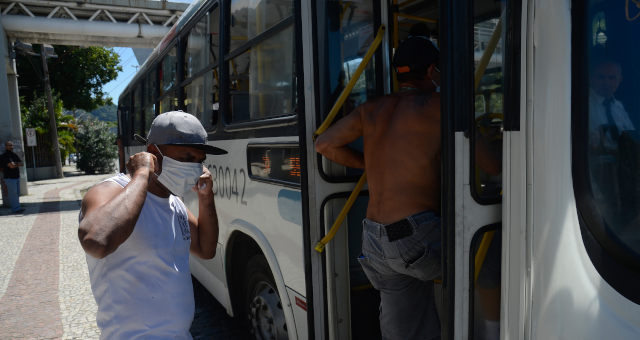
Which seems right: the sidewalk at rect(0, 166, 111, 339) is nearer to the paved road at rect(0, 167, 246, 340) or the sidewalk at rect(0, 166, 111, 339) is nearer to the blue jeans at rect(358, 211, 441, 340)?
the paved road at rect(0, 167, 246, 340)

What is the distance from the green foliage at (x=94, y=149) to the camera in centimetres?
2964

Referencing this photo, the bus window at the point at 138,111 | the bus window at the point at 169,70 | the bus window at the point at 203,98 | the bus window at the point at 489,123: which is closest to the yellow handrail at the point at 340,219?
the bus window at the point at 489,123

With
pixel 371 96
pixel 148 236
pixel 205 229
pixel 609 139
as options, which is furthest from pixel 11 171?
pixel 609 139

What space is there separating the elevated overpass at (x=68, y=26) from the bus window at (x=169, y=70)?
11.7 meters

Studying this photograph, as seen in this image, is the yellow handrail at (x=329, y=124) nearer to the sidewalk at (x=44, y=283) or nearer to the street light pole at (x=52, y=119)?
the sidewalk at (x=44, y=283)

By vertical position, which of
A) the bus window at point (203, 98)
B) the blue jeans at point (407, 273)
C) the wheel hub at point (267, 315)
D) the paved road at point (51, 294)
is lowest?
the paved road at point (51, 294)

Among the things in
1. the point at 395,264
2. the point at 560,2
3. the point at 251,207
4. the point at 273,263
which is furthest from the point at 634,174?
the point at 251,207

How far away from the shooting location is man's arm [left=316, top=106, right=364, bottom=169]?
2.24 metres

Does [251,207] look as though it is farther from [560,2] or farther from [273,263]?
[560,2]

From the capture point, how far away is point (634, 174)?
4.25 feet

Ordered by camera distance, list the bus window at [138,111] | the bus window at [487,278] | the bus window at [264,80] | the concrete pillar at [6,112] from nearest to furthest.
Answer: the bus window at [487,278], the bus window at [264,80], the bus window at [138,111], the concrete pillar at [6,112]

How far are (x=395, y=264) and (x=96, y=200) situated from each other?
1222 mm

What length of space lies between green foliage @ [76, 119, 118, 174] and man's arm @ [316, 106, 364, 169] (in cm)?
3043

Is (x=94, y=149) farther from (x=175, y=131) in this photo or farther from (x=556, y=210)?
(x=556, y=210)
